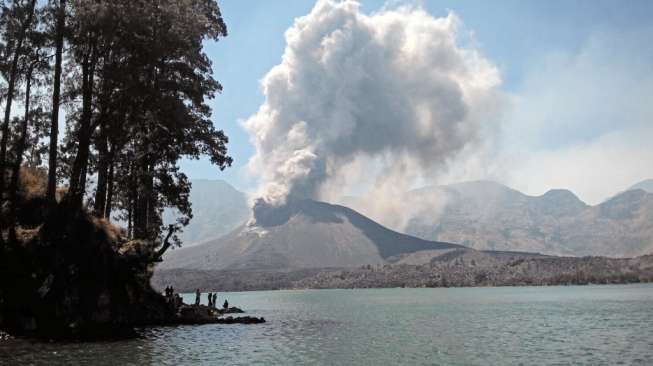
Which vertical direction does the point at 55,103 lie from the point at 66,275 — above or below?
above

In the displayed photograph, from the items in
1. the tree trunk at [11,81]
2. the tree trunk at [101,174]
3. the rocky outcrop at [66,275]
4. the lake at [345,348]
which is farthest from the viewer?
the tree trunk at [101,174]

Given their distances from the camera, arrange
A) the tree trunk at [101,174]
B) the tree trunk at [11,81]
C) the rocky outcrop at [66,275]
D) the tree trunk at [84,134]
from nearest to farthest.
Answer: the rocky outcrop at [66,275] < the tree trunk at [11,81] < the tree trunk at [84,134] < the tree trunk at [101,174]

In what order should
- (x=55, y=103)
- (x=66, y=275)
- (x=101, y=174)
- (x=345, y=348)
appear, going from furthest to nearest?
1. (x=101, y=174)
2. (x=55, y=103)
3. (x=345, y=348)
4. (x=66, y=275)

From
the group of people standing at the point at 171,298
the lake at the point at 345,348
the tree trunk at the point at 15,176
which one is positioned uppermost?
the tree trunk at the point at 15,176

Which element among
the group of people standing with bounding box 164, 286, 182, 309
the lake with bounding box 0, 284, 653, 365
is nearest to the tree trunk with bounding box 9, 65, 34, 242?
the lake with bounding box 0, 284, 653, 365

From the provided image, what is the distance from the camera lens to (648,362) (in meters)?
30.7

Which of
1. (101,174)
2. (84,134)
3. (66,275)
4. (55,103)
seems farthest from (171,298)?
(55,103)

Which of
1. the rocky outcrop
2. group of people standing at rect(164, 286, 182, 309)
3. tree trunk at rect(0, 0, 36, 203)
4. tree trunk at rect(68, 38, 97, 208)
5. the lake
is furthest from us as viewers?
group of people standing at rect(164, 286, 182, 309)

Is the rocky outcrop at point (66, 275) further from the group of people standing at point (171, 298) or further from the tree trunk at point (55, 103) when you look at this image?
the group of people standing at point (171, 298)

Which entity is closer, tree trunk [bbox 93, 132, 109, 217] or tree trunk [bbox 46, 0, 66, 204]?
tree trunk [bbox 46, 0, 66, 204]

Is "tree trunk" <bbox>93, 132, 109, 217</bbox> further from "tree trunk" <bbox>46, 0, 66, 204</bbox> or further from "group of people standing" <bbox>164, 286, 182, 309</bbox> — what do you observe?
"group of people standing" <bbox>164, 286, 182, 309</bbox>

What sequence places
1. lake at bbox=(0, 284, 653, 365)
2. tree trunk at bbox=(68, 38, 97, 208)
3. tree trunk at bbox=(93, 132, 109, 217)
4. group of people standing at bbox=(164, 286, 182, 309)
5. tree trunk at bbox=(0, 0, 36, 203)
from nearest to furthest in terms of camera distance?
lake at bbox=(0, 284, 653, 365), tree trunk at bbox=(0, 0, 36, 203), tree trunk at bbox=(68, 38, 97, 208), tree trunk at bbox=(93, 132, 109, 217), group of people standing at bbox=(164, 286, 182, 309)

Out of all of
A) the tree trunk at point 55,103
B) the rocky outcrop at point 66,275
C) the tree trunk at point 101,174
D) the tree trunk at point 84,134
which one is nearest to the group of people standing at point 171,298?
the rocky outcrop at point 66,275

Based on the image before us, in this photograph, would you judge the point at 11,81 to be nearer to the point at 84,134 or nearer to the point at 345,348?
the point at 84,134
